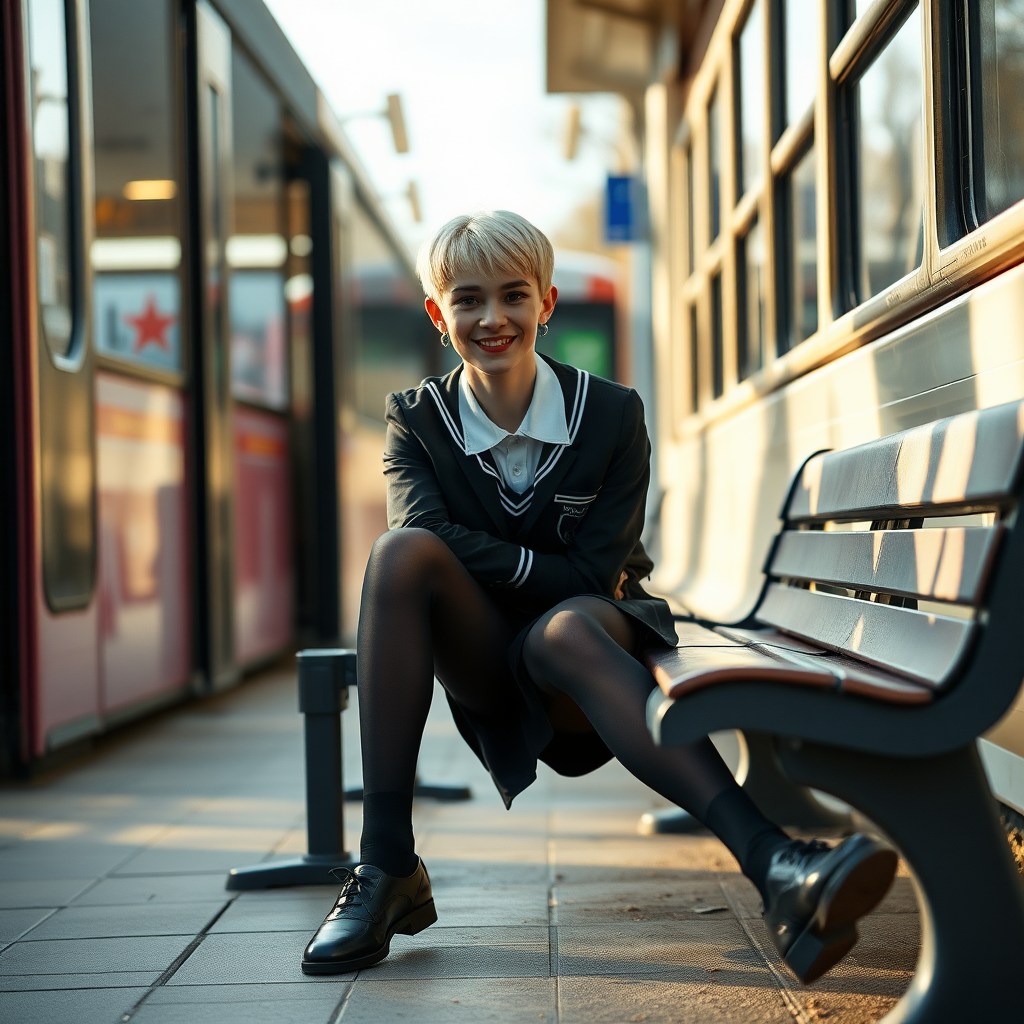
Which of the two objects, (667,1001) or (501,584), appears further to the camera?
(501,584)

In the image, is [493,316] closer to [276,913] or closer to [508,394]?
[508,394]

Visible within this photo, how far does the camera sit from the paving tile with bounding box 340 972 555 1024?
2.01 m

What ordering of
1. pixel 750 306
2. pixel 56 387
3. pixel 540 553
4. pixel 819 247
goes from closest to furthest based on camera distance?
pixel 540 553 < pixel 819 247 < pixel 56 387 < pixel 750 306

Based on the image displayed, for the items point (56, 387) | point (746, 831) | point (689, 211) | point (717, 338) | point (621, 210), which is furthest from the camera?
point (621, 210)

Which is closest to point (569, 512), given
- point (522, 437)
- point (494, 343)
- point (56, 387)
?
point (522, 437)

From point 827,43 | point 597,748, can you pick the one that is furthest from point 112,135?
point 597,748

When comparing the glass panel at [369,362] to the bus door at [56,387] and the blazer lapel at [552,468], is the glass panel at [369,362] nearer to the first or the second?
the bus door at [56,387]

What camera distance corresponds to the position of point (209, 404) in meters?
6.16

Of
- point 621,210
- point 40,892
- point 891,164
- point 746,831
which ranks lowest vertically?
point 40,892

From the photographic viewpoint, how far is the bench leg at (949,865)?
5.51 feet

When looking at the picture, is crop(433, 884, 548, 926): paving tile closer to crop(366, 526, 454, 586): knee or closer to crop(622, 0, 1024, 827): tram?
crop(366, 526, 454, 586): knee

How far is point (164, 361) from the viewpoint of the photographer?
5848 millimetres

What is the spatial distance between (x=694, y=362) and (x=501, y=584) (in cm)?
612

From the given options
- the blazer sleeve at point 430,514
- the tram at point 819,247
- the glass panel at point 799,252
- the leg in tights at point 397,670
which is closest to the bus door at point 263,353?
the tram at point 819,247
